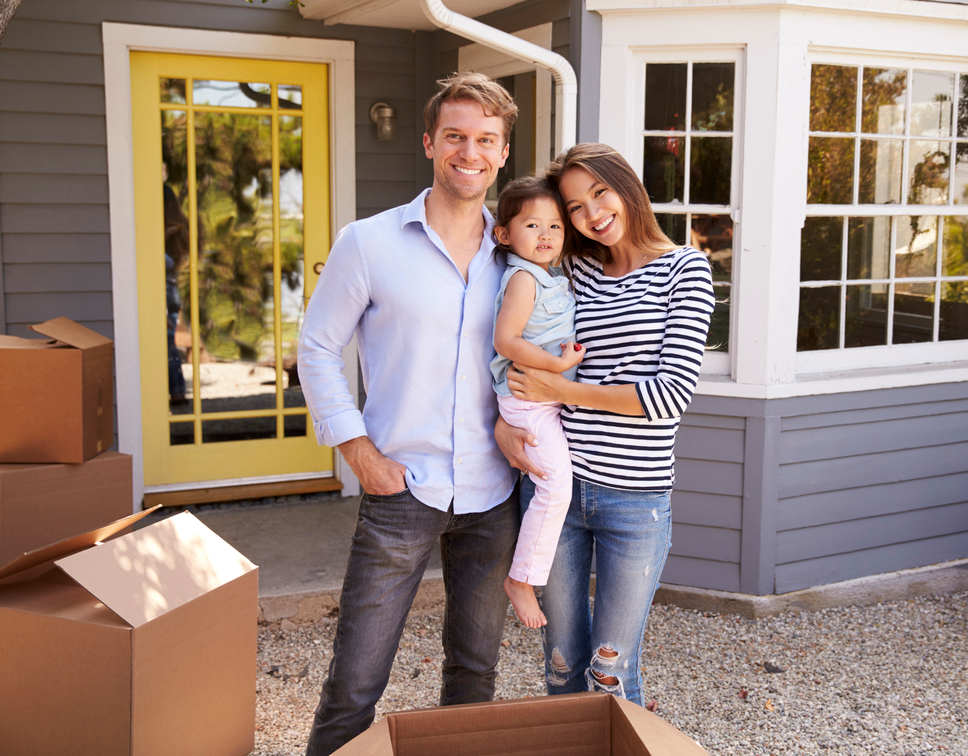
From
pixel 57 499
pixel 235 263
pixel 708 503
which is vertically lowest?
pixel 708 503

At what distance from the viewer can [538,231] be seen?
5.98ft

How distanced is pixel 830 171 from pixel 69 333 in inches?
121

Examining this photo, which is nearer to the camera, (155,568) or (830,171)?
(155,568)

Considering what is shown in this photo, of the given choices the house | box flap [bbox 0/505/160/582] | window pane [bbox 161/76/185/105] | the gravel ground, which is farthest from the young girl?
window pane [bbox 161/76/185/105]

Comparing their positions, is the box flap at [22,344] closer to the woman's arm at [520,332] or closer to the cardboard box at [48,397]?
the cardboard box at [48,397]

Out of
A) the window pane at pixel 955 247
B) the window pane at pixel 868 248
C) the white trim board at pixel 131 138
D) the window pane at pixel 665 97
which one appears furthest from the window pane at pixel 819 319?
the white trim board at pixel 131 138

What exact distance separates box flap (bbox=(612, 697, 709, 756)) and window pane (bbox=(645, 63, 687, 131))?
2830 mm

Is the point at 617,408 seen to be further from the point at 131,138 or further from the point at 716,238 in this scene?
the point at 131,138

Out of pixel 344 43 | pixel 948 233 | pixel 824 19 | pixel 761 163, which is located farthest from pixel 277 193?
pixel 948 233

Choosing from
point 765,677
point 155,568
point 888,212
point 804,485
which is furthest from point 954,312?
point 155,568

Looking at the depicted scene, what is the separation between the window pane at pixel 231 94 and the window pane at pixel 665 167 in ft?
6.61

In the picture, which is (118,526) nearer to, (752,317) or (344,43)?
(752,317)

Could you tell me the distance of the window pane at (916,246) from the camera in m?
3.84

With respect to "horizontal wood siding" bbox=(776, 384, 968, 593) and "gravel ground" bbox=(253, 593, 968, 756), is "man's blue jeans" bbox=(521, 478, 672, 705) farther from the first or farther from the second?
"horizontal wood siding" bbox=(776, 384, 968, 593)
